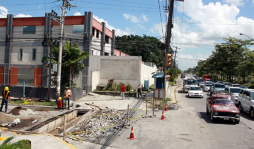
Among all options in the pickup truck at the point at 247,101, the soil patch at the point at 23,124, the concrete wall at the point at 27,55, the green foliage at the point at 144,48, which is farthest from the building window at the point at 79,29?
the green foliage at the point at 144,48

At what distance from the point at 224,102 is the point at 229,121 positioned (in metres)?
1.18

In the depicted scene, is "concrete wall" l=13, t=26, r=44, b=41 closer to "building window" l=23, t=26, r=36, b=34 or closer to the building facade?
the building facade

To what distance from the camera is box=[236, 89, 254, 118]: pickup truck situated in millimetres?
14852

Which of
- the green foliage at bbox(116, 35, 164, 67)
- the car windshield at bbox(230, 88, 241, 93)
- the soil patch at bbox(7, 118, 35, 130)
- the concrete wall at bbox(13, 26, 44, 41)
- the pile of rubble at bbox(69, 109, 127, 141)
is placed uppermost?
the green foliage at bbox(116, 35, 164, 67)

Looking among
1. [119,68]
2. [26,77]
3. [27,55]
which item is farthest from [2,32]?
[119,68]

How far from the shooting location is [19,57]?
106 ft

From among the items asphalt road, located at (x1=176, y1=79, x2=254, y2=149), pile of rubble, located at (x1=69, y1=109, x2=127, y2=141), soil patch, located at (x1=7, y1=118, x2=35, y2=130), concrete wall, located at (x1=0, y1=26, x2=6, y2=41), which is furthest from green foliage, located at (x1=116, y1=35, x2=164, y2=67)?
soil patch, located at (x1=7, y1=118, x2=35, y2=130)

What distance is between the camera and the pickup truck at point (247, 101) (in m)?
14.9

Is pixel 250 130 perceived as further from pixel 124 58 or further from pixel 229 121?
pixel 124 58

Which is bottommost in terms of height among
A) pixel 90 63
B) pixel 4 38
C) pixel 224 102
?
pixel 224 102

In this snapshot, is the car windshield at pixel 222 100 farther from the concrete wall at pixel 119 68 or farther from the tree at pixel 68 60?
the concrete wall at pixel 119 68

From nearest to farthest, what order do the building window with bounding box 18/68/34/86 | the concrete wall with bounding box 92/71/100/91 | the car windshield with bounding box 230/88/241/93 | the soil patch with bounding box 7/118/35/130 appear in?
the soil patch with bounding box 7/118/35/130 → the car windshield with bounding box 230/88/241/93 → the building window with bounding box 18/68/34/86 → the concrete wall with bounding box 92/71/100/91

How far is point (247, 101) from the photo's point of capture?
51.6 ft

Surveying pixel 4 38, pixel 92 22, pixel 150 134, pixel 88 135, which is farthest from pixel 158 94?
pixel 4 38
